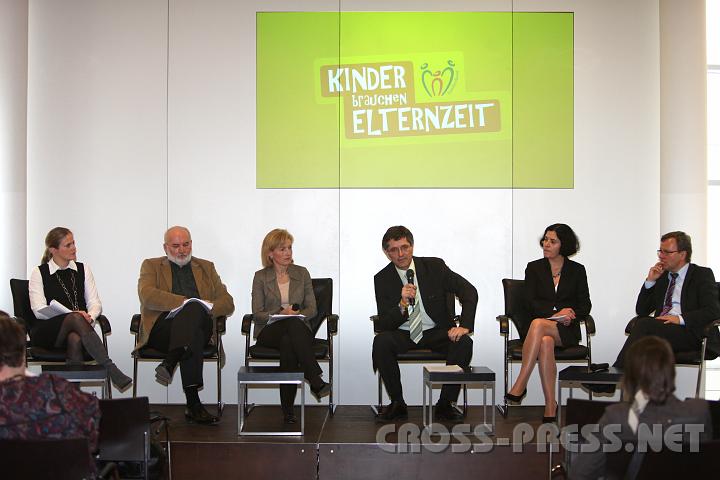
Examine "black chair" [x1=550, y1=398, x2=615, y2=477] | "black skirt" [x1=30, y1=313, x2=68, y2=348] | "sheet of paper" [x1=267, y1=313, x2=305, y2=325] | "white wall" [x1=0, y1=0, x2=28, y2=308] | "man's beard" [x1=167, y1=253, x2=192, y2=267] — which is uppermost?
"white wall" [x1=0, y1=0, x2=28, y2=308]

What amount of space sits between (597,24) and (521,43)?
1.99 feet

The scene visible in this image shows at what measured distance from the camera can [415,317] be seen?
18.7ft

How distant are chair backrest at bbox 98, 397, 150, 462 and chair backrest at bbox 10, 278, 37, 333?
2.31 meters

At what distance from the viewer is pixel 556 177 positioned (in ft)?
21.5

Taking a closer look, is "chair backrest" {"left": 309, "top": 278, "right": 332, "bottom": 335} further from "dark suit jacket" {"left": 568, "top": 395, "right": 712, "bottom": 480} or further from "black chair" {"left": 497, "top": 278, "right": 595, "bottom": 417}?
"dark suit jacket" {"left": 568, "top": 395, "right": 712, "bottom": 480}

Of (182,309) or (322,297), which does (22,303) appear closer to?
(182,309)

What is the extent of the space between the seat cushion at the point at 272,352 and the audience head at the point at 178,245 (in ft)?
2.68

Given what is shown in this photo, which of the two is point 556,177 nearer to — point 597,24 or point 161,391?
point 597,24

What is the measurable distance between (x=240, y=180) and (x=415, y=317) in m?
1.84

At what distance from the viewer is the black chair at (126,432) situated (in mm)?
3561

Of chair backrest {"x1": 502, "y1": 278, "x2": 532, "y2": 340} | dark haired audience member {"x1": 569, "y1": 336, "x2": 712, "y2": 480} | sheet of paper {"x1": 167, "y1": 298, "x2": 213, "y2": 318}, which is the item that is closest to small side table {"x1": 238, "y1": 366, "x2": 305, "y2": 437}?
sheet of paper {"x1": 167, "y1": 298, "x2": 213, "y2": 318}

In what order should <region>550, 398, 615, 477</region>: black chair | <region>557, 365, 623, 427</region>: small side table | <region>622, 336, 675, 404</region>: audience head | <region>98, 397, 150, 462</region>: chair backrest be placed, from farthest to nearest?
<region>557, 365, 623, 427</region>: small side table, <region>98, 397, 150, 462</region>: chair backrest, <region>550, 398, 615, 477</region>: black chair, <region>622, 336, 675, 404</region>: audience head

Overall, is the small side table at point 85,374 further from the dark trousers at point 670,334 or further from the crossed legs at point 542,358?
the dark trousers at point 670,334

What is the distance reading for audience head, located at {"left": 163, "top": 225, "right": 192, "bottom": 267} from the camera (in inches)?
228
